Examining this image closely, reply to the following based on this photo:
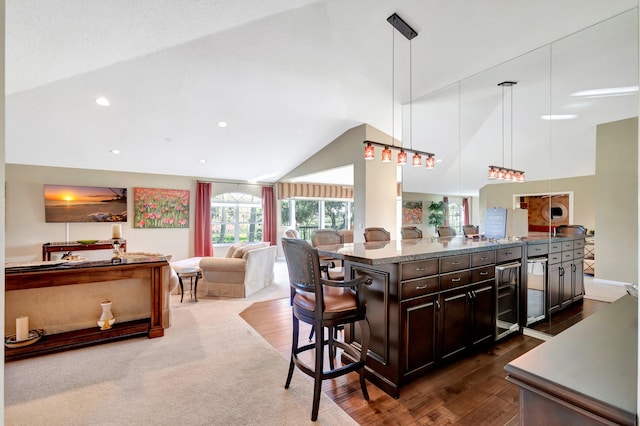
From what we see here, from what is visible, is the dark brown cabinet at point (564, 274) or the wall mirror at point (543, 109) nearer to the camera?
the wall mirror at point (543, 109)

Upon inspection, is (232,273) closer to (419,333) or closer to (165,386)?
(165,386)

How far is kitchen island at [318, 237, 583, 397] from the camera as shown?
2004 mm

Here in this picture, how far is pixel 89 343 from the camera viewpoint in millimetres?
2801

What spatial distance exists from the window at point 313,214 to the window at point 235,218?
0.80m

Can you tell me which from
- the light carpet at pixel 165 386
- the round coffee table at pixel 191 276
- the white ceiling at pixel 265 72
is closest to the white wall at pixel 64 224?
the white ceiling at pixel 265 72

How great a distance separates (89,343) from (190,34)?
3.22 m

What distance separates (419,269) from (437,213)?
99.7 inches

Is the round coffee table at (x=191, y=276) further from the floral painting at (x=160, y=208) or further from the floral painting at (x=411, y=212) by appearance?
the floral painting at (x=411, y=212)

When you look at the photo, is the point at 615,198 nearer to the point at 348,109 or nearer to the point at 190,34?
the point at 348,109

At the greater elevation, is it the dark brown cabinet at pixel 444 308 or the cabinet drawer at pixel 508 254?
the cabinet drawer at pixel 508 254

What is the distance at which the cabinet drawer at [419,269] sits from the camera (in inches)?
79.7

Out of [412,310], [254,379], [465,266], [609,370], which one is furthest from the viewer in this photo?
[465,266]

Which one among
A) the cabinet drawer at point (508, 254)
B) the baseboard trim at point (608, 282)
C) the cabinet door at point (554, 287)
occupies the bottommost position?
the cabinet door at point (554, 287)

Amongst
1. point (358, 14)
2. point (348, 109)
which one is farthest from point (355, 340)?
point (348, 109)
